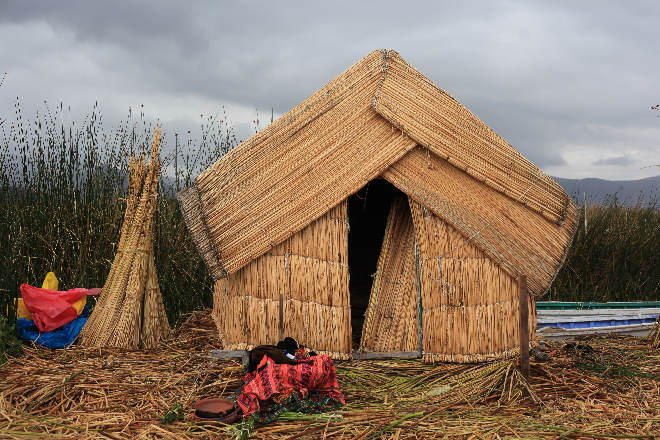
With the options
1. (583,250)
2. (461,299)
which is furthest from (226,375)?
(583,250)

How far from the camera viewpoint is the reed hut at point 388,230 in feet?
13.3

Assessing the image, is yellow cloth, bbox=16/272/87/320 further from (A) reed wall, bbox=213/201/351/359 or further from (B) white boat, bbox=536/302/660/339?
(B) white boat, bbox=536/302/660/339

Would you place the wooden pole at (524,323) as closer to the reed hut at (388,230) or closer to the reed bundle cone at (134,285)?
the reed hut at (388,230)

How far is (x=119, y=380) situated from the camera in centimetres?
400

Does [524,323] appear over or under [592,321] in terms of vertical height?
over

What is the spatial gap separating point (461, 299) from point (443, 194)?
79 centimetres

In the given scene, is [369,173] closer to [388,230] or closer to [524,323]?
[388,230]

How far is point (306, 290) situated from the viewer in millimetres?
4066

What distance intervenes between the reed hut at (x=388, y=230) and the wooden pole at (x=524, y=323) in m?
0.31

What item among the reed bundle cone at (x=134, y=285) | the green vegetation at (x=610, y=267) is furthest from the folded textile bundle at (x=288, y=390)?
the green vegetation at (x=610, y=267)

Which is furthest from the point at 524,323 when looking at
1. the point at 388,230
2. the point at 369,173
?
the point at 369,173

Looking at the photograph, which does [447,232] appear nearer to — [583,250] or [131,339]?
[131,339]

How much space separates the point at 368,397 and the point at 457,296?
99 cm

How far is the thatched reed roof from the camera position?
4.09 metres
